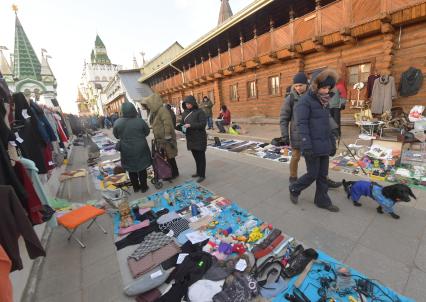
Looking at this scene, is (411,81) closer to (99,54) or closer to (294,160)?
(294,160)

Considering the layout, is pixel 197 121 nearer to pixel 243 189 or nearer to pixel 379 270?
pixel 243 189

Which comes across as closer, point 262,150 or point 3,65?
point 262,150

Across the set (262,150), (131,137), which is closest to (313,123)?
(131,137)

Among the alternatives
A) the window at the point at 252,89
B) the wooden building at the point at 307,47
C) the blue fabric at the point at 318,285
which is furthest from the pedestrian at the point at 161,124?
the window at the point at 252,89

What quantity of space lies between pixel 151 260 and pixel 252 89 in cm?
1234

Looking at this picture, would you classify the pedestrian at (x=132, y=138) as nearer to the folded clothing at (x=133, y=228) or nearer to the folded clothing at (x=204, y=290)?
the folded clothing at (x=133, y=228)

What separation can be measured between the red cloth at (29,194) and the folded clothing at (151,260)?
111 cm

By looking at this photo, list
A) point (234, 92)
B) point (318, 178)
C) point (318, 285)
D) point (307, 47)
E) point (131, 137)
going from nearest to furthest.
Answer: point (318, 285)
point (318, 178)
point (131, 137)
point (307, 47)
point (234, 92)

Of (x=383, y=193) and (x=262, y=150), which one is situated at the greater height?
(x=383, y=193)

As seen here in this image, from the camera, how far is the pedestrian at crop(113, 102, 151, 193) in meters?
4.09

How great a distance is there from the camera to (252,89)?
13.2 meters

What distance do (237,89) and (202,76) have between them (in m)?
3.20

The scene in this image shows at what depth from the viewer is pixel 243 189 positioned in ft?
13.9

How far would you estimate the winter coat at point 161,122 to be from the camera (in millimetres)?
4387
